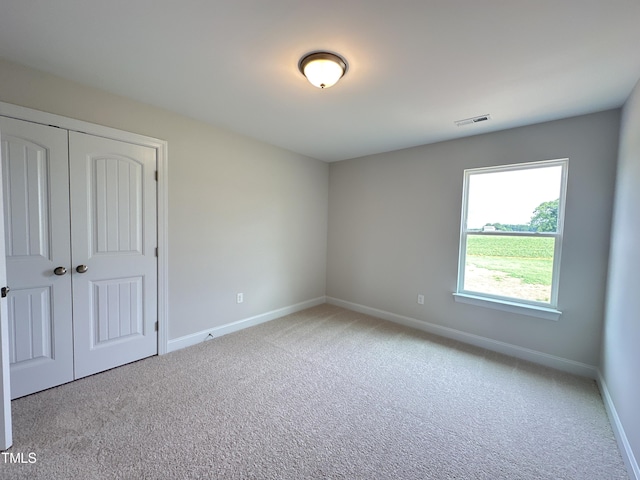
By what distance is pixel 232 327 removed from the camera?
329 centimetres

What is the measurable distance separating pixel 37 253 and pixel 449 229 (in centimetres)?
402

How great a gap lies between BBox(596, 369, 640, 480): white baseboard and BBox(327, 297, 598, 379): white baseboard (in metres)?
0.29

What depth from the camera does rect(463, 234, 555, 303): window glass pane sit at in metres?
2.72

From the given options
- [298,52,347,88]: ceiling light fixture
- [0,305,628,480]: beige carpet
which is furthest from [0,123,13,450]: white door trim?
[298,52,347,88]: ceiling light fixture

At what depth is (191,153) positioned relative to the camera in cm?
281

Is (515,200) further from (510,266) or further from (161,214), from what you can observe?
(161,214)

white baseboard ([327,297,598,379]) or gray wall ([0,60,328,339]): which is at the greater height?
gray wall ([0,60,328,339])

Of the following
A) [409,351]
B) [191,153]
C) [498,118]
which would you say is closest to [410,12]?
[498,118]

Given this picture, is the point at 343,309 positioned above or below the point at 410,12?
below

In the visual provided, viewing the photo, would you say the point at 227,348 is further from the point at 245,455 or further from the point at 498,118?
the point at 498,118

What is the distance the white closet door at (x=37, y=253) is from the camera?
1.91 m

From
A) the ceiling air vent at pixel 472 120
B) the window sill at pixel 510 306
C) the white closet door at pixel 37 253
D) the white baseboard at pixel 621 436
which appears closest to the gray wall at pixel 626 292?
the white baseboard at pixel 621 436

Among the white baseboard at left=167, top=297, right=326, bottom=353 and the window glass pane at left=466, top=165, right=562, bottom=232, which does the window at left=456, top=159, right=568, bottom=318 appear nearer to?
the window glass pane at left=466, top=165, right=562, bottom=232

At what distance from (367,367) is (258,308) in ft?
5.61
